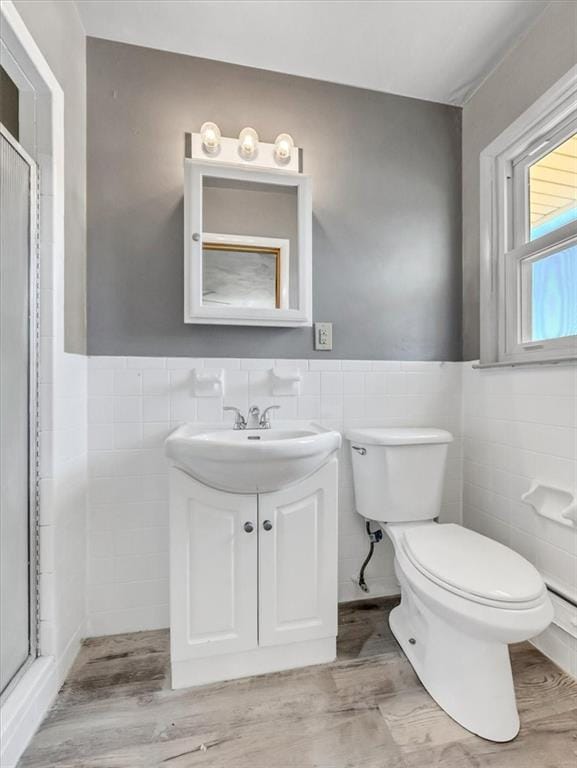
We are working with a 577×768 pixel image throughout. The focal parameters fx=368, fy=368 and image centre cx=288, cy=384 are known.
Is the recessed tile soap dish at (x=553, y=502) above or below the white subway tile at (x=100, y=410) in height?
below

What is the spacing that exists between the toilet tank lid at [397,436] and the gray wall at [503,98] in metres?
0.47

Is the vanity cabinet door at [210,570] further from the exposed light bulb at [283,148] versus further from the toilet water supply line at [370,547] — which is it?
the exposed light bulb at [283,148]

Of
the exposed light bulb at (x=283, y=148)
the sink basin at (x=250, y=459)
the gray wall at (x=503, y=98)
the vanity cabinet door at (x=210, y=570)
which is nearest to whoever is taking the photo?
the sink basin at (x=250, y=459)

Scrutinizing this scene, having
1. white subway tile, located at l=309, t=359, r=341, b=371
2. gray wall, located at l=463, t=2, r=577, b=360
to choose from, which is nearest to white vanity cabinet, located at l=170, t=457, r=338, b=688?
white subway tile, located at l=309, t=359, r=341, b=371

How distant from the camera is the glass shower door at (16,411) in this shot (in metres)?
0.98

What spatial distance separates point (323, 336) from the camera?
1596 mm

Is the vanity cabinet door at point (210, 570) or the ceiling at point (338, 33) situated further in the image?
the ceiling at point (338, 33)

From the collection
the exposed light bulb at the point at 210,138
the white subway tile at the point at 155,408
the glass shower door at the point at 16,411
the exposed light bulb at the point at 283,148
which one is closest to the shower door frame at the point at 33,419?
the glass shower door at the point at 16,411

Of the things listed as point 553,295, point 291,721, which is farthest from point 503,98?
point 291,721

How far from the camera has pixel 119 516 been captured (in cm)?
144

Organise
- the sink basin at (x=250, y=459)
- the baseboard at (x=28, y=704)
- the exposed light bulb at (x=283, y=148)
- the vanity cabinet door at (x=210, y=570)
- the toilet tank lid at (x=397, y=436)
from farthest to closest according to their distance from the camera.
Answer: the exposed light bulb at (x=283, y=148), the toilet tank lid at (x=397, y=436), the vanity cabinet door at (x=210, y=570), the sink basin at (x=250, y=459), the baseboard at (x=28, y=704)

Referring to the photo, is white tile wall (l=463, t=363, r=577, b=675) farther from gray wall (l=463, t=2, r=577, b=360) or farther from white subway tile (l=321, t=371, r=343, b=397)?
white subway tile (l=321, t=371, r=343, b=397)

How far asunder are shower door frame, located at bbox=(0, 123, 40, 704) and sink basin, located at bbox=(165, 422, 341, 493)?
419 mm

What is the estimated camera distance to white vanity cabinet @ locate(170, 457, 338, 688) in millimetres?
1168
